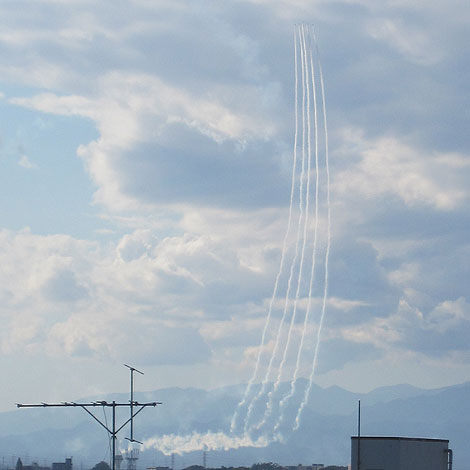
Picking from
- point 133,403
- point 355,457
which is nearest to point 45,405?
point 133,403

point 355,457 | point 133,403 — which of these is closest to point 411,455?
point 355,457

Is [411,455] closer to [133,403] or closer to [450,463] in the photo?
[450,463]

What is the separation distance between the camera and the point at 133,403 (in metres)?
113

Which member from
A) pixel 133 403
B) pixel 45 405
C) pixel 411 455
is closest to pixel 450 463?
pixel 411 455

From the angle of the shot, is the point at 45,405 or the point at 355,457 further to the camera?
the point at 45,405

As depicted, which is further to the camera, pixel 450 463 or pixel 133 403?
pixel 133 403

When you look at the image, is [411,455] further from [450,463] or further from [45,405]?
[45,405]

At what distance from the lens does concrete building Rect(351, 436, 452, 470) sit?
90188 millimetres

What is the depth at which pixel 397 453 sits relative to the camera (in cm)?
9012

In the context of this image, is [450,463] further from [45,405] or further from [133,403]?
[45,405]

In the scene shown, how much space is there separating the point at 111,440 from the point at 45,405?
34.1 feet

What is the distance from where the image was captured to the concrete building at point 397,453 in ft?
296

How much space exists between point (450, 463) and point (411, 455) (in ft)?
18.2

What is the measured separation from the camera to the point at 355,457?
302 feet
